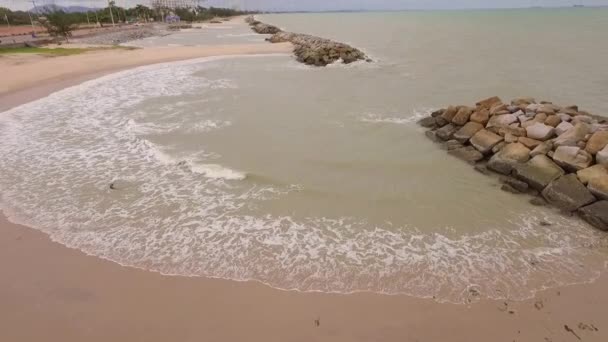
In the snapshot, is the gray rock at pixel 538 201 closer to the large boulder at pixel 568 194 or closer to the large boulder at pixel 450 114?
the large boulder at pixel 568 194

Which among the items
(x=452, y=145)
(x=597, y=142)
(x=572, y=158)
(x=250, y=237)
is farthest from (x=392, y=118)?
(x=250, y=237)

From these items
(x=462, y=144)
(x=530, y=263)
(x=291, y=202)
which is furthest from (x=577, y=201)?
(x=291, y=202)

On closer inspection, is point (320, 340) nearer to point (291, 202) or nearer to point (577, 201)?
point (291, 202)

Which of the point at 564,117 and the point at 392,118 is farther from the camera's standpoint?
the point at 392,118

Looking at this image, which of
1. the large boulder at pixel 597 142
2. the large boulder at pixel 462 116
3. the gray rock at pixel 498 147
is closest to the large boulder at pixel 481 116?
the large boulder at pixel 462 116

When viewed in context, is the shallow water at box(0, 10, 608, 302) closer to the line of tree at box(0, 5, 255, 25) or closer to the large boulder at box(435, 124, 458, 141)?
the large boulder at box(435, 124, 458, 141)

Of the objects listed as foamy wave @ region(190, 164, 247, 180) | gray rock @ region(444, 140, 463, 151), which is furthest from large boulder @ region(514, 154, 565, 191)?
foamy wave @ region(190, 164, 247, 180)

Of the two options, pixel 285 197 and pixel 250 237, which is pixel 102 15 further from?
pixel 250 237
